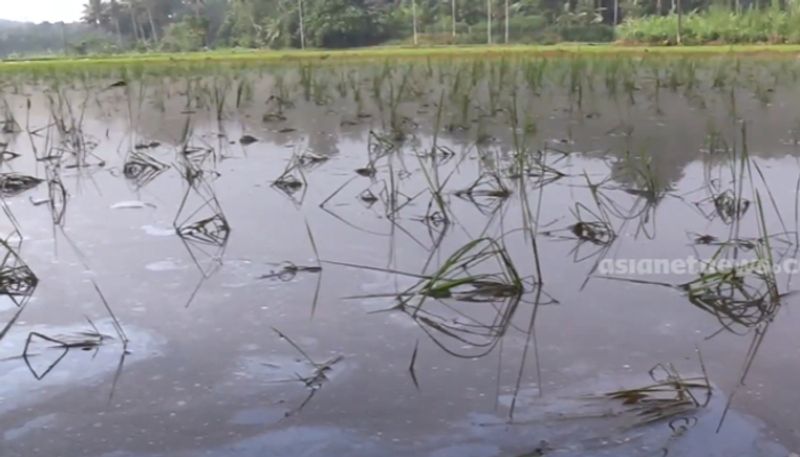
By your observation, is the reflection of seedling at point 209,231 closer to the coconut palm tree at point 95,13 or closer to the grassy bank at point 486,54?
the grassy bank at point 486,54

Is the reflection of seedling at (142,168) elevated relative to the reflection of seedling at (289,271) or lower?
elevated

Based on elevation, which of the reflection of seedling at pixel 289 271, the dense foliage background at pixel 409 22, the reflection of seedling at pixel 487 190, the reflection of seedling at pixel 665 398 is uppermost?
the dense foliage background at pixel 409 22

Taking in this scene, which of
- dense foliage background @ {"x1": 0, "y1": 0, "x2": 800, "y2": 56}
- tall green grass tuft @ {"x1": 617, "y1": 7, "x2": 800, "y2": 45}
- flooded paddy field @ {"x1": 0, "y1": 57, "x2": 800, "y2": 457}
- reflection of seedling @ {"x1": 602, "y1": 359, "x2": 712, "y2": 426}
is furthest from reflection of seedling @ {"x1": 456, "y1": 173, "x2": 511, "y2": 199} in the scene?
dense foliage background @ {"x1": 0, "y1": 0, "x2": 800, "y2": 56}

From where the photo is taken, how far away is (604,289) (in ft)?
6.59

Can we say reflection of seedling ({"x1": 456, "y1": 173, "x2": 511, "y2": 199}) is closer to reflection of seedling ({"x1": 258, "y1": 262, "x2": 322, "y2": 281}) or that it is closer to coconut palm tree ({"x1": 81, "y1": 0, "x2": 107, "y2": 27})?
reflection of seedling ({"x1": 258, "y1": 262, "x2": 322, "y2": 281})

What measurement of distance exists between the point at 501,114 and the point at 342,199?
263 centimetres

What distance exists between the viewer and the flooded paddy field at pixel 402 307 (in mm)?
1362

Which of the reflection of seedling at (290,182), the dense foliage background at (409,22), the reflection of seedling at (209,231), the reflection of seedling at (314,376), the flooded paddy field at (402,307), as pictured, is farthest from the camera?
the dense foliage background at (409,22)

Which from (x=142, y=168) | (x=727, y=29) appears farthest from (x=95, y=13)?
(x=142, y=168)

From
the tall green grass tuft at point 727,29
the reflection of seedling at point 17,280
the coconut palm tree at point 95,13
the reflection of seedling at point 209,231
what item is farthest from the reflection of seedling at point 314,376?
the coconut palm tree at point 95,13

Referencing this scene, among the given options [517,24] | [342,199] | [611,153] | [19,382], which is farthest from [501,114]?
[517,24]

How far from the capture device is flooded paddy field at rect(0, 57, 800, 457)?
136 cm

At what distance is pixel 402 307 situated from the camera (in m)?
1.91

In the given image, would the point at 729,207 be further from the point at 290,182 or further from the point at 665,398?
the point at 290,182
